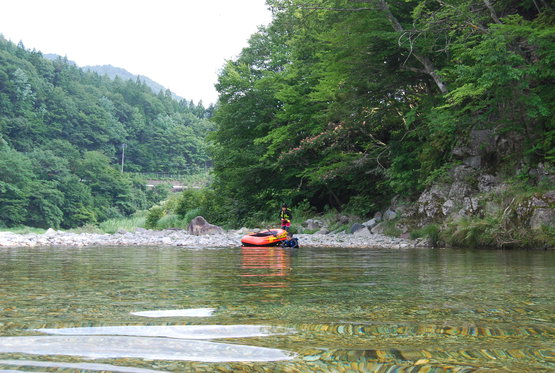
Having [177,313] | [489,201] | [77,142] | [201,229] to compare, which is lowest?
[201,229]

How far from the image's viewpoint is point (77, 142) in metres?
93.5

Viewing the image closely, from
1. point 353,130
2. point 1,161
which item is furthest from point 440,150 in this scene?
point 1,161

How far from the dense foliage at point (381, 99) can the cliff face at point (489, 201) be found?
0.99 feet

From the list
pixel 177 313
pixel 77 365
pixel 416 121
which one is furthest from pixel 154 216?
pixel 77 365

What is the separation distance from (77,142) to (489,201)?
3552 inches

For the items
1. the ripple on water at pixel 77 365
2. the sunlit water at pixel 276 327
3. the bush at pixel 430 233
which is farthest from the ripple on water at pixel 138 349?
the bush at pixel 430 233

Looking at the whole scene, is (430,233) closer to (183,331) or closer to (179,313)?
(179,313)

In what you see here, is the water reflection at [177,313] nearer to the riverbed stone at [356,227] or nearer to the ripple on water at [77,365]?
the ripple on water at [77,365]

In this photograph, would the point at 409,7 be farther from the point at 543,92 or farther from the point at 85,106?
the point at 85,106

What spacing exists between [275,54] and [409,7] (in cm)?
1361

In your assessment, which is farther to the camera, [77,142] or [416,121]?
[77,142]

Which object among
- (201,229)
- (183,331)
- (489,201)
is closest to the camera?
(183,331)

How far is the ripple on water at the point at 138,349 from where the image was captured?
1.69 meters

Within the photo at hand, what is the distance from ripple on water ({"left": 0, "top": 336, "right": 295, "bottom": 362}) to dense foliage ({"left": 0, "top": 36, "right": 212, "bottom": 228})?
63.5m
